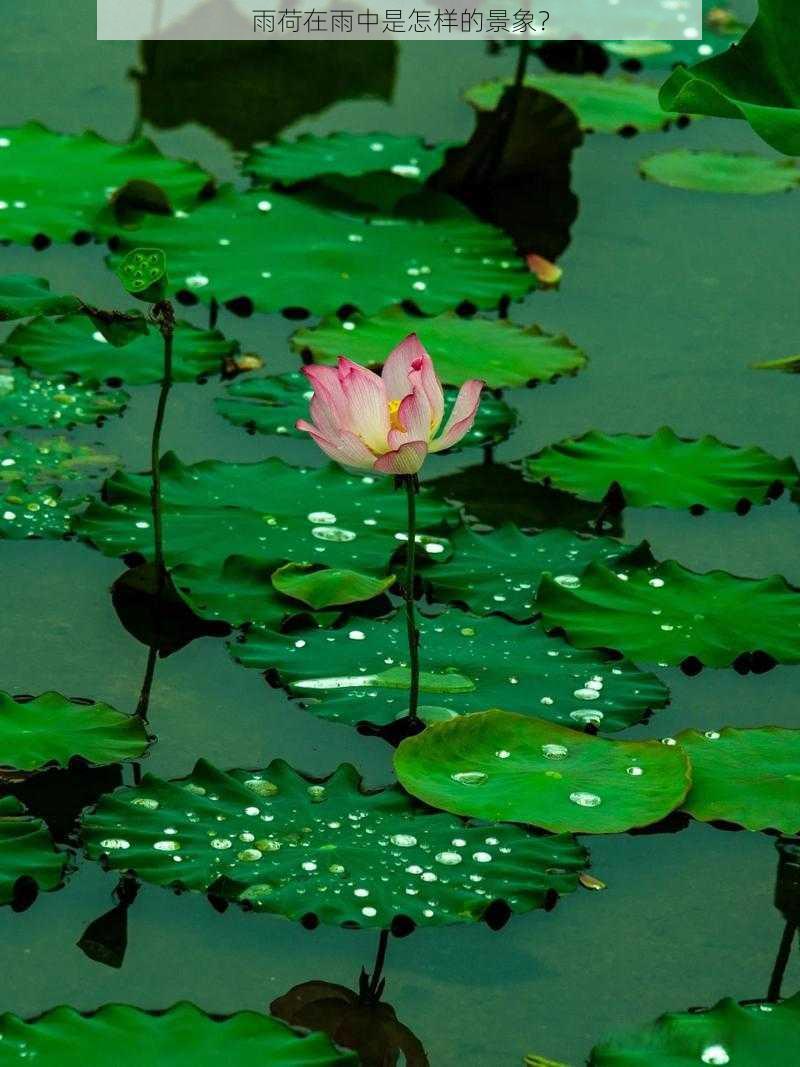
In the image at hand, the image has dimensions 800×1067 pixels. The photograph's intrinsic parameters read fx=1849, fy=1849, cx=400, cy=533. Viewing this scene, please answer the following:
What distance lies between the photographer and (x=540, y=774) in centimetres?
196

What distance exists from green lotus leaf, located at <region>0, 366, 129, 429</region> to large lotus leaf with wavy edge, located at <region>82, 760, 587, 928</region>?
0.92 m

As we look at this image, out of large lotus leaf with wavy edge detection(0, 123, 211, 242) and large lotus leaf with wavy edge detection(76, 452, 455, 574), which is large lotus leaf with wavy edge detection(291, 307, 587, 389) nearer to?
large lotus leaf with wavy edge detection(76, 452, 455, 574)

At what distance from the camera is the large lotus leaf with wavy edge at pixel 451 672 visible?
2.11 metres

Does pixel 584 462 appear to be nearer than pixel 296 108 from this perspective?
Yes

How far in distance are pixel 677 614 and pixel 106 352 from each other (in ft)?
3.47

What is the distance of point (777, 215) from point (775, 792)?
196 centimetres

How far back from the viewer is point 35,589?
235cm

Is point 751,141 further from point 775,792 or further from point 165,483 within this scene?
point 775,792

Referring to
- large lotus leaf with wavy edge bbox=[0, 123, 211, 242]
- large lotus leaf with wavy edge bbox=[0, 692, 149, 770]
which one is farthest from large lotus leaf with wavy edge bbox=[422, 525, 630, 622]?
large lotus leaf with wavy edge bbox=[0, 123, 211, 242]

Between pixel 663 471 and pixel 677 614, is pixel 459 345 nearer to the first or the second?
pixel 663 471

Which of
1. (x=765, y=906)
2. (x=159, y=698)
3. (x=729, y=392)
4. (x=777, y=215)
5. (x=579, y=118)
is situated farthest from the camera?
(x=579, y=118)

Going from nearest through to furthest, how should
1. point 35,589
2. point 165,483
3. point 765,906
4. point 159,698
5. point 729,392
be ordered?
point 765,906 < point 159,698 < point 35,589 < point 165,483 < point 729,392

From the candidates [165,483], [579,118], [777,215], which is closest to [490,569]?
[165,483]

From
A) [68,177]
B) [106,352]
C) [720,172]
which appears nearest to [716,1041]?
[106,352]
